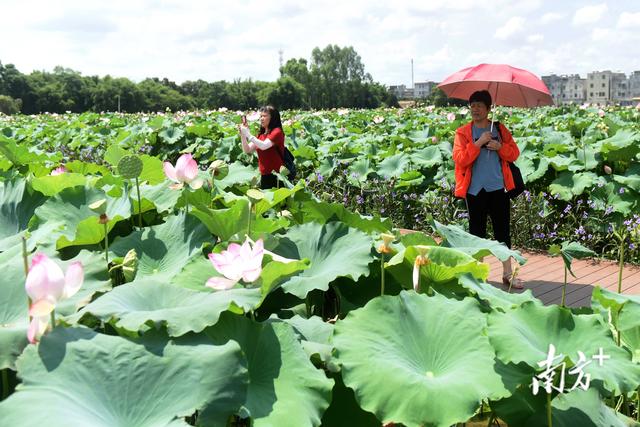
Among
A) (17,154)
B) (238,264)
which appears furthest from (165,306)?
(17,154)

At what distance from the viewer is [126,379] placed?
3.04 ft

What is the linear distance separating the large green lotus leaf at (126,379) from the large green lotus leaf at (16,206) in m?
1.16

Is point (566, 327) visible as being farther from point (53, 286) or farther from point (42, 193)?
point (42, 193)

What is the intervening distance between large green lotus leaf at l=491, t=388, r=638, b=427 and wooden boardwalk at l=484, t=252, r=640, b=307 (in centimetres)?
365

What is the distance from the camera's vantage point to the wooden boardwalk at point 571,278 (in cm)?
479

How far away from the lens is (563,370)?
1002mm

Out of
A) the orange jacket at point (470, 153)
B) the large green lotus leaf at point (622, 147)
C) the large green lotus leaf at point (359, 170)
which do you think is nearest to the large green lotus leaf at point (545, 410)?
the orange jacket at point (470, 153)

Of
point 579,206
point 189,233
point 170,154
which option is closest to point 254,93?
point 170,154

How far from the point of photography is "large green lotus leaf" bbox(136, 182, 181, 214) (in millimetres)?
1968

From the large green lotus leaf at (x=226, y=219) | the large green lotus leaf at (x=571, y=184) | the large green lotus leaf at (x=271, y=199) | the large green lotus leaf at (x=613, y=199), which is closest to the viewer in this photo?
the large green lotus leaf at (x=226, y=219)

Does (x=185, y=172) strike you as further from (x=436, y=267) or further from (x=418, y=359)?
(x=418, y=359)

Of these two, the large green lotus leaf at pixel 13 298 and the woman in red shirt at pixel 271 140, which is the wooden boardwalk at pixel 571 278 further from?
the large green lotus leaf at pixel 13 298

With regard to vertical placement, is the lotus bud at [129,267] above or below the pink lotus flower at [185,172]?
below

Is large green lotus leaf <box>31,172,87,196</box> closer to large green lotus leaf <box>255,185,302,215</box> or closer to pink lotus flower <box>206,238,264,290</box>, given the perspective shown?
large green lotus leaf <box>255,185,302,215</box>
